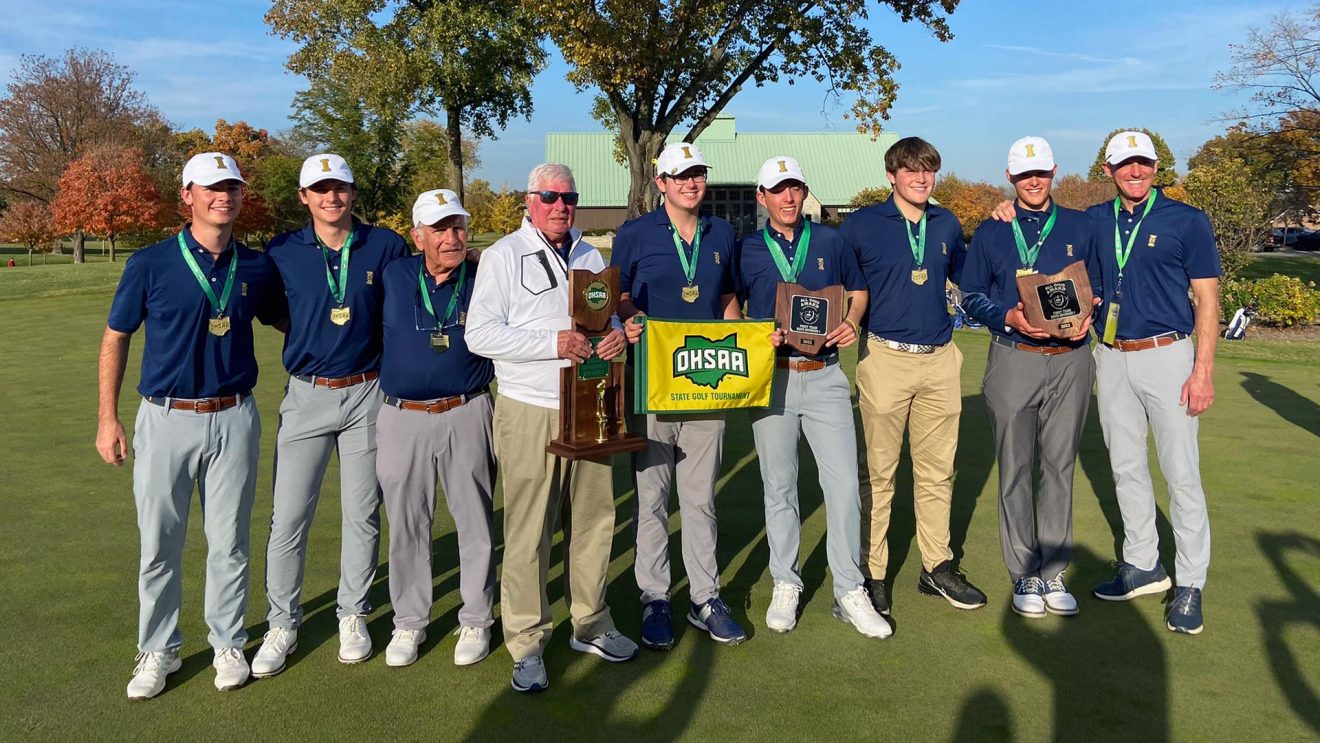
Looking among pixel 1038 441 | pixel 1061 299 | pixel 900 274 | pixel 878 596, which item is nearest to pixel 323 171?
pixel 900 274

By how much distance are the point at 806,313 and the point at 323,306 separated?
237 centimetres

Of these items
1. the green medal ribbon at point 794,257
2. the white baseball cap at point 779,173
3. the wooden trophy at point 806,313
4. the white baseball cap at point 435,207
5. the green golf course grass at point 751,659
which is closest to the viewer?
the green golf course grass at point 751,659

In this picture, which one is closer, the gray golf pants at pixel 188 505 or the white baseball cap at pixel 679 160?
the gray golf pants at pixel 188 505

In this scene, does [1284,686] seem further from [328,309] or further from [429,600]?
[328,309]

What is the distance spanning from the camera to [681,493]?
5.04 meters

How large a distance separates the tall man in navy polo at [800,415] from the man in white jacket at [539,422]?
0.93 metres

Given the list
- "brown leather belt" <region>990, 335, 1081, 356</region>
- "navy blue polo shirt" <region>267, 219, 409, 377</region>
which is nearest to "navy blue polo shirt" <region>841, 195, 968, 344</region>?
"brown leather belt" <region>990, 335, 1081, 356</region>

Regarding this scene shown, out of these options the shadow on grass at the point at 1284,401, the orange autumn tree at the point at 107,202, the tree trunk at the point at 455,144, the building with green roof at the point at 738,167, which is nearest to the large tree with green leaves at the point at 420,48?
the tree trunk at the point at 455,144

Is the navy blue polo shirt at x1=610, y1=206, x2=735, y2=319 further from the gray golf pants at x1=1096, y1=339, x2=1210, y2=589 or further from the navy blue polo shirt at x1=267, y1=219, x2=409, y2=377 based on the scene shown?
the gray golf pants at x1=1096, y1=339, x2=1210, y2=589

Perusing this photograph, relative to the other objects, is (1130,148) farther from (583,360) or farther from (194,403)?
(194,403)

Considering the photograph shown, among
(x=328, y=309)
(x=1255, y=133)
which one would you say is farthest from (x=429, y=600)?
(x=1255, y=133)

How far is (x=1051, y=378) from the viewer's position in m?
5.08

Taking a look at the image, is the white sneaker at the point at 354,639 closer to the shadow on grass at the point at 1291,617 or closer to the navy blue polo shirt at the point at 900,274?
the navy blue polo shirt at the point at 900,274

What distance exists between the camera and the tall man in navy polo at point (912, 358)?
5055 mm
